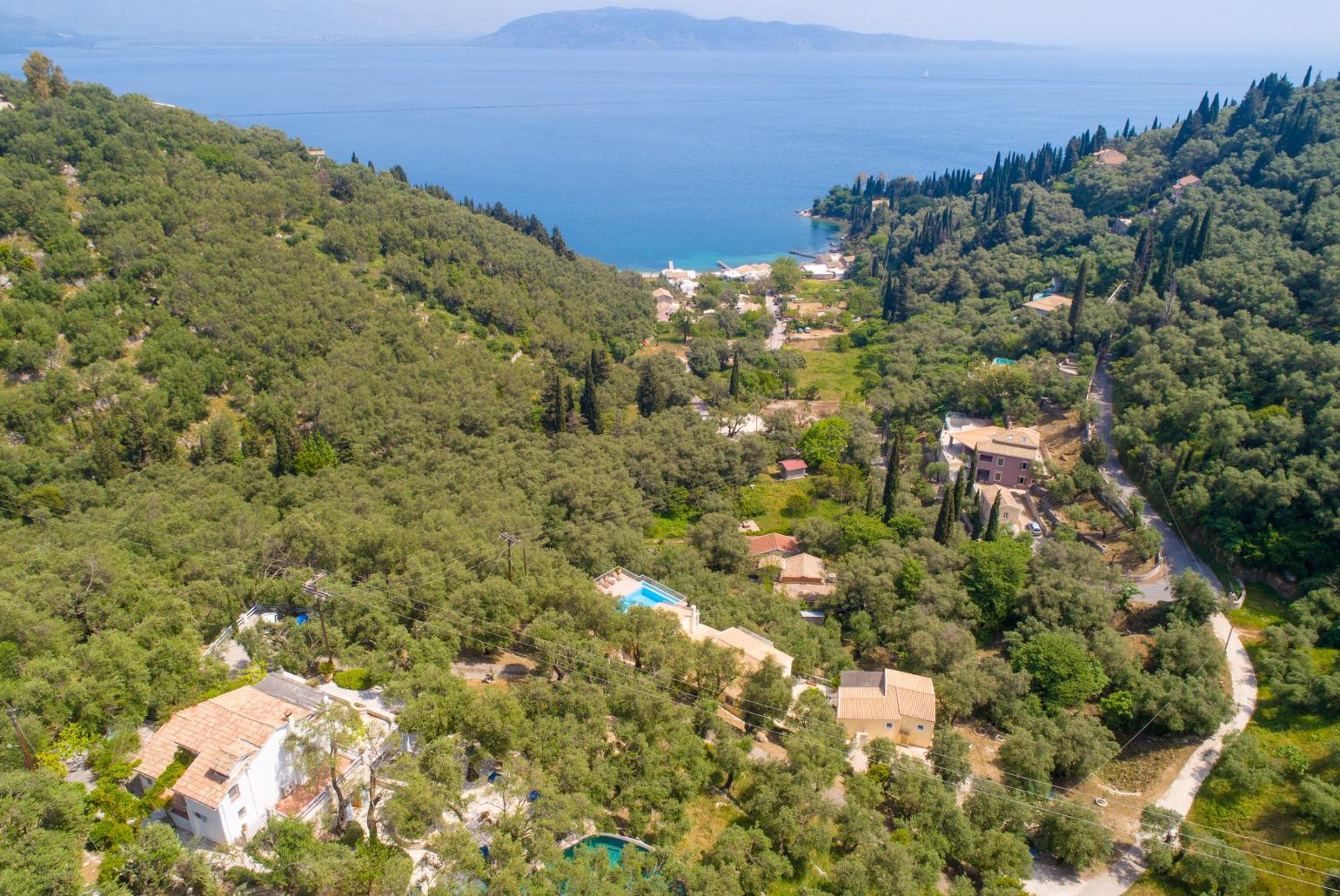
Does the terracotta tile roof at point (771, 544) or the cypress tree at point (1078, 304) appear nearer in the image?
the terracotta tile roof at point (771, 544)

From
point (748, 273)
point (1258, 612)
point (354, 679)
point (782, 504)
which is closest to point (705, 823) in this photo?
point (354, 679)

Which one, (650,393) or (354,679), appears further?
(650,393)

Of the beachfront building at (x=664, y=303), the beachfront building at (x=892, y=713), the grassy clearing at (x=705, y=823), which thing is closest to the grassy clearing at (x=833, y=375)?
the beachfront building at (x=664, y=303)

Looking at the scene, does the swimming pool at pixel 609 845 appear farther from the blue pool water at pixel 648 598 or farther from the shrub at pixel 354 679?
the blue pool water at pixel 648 598

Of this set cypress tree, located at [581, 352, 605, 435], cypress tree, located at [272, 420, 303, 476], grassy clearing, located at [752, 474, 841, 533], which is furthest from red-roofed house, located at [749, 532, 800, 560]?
cypress tree, located at [272, 420, 303, 476]

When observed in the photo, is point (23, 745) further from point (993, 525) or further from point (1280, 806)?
point (993, 525)
